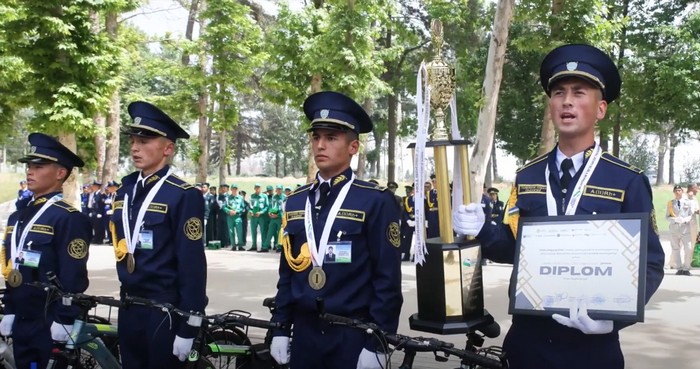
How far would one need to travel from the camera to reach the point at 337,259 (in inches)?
137

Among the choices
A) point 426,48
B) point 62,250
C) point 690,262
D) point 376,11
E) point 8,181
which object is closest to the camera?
point 62,250

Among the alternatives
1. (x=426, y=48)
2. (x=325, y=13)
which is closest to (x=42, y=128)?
(x=325, y=13)

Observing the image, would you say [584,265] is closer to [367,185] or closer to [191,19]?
[367,185]

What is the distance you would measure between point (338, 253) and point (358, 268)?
14 cm

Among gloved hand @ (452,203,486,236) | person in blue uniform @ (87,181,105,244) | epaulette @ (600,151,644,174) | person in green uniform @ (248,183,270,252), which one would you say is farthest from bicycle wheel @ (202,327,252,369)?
person in blue uniform @ (87,181,105,244)

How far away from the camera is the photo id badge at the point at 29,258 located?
15.2 ft

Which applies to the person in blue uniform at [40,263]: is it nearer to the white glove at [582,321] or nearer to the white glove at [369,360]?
the white glove at [369,360]

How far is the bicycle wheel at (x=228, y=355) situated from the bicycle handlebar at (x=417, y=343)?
1320 mm

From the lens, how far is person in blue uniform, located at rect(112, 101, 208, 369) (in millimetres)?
3902

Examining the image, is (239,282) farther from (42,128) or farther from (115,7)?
(115,7)

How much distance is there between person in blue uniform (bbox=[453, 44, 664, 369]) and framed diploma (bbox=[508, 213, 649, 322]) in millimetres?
158

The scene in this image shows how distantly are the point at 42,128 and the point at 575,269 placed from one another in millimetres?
14379

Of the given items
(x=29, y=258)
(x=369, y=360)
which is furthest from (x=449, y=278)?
(x=29, y=258)

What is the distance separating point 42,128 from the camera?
47.7 feet
